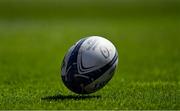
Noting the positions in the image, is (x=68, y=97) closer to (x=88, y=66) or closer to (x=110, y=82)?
(x=88, y=66)

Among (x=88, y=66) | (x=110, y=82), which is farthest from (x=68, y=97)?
(x=110, y=82)

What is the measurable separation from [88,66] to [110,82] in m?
2.99

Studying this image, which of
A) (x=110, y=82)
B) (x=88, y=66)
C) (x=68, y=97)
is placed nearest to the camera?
(x=88, y=66)

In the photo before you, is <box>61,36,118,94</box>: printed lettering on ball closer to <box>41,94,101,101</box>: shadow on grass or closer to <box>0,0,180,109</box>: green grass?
<box>41,94,101,101</box>: shadow on grass

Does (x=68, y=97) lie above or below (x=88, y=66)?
below

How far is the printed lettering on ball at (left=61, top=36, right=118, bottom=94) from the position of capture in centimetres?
1023

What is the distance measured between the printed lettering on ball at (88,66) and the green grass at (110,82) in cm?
24

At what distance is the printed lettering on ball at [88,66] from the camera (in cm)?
1023

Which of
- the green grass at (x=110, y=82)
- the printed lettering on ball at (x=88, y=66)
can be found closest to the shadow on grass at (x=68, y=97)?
the green grass at (x=110, y=82)

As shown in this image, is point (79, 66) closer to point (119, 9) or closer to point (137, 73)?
point (137, 73)

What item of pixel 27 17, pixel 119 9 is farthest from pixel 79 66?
pixel 119 9

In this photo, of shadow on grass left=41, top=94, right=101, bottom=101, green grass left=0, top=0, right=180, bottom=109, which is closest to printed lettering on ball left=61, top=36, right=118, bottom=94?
shadow on grass left=41, top=94, right=101, bottom=101

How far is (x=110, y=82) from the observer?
13.2 meters

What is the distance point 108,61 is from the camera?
10383mm
